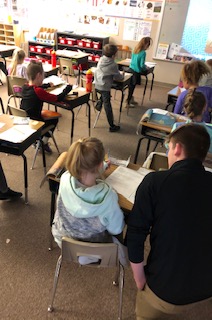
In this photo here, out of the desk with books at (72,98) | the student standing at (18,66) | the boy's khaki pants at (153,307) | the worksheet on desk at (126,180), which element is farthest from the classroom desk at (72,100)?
the boy's khaki pants at (153,307)

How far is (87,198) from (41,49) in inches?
247

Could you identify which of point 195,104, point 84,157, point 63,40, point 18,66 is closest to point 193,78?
point 195,104

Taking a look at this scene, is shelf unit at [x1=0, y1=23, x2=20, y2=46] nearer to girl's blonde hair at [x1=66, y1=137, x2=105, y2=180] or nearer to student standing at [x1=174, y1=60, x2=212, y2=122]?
student standing at [x1=174, y1=60, x2=212, y2=122]

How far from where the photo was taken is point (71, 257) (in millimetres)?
1417

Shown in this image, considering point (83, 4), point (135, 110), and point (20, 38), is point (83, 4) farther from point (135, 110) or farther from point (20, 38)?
point (135, 110)

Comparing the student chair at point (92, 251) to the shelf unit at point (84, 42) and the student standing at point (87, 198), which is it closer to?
the student standing at point (87, 198)

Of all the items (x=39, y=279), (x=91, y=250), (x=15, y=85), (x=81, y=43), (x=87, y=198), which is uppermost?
(x=81, y=43)

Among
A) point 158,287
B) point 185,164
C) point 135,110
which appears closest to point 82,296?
point 158,287

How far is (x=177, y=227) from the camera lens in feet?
3.09

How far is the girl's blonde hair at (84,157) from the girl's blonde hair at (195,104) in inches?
49.1

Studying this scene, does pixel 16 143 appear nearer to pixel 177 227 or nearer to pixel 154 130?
pixel 154 130

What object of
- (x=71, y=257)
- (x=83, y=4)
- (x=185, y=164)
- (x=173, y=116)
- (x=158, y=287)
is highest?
(x=83, y=4)

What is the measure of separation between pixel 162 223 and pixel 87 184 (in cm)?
51

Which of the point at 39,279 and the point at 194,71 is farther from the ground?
the point at 194,71
